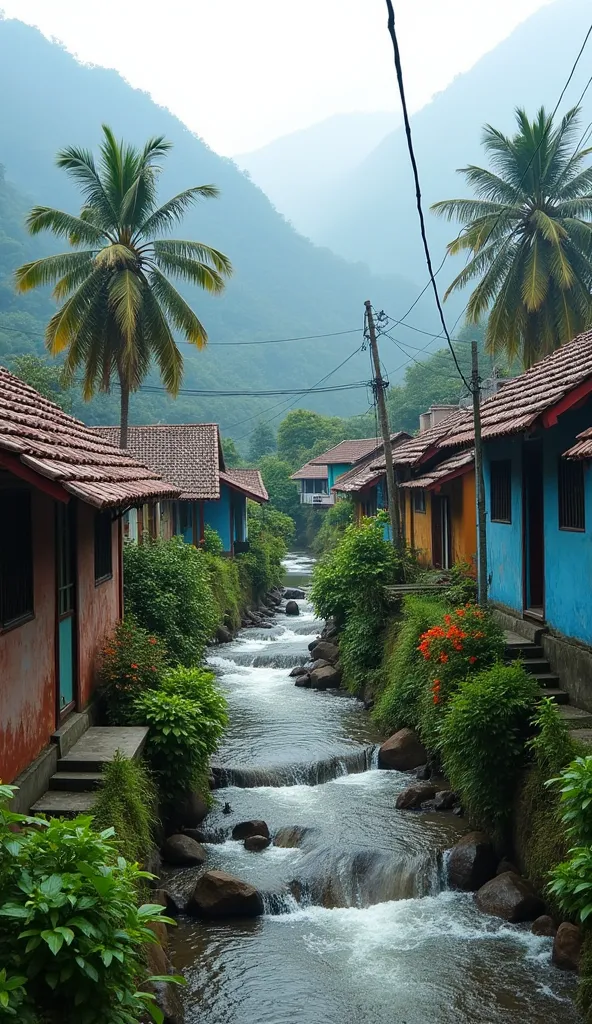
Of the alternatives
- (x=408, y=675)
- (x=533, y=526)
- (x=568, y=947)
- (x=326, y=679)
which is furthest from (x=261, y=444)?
(x=568, y=947)

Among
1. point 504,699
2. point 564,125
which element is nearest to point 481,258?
point 564,125

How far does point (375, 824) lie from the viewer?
447 inches

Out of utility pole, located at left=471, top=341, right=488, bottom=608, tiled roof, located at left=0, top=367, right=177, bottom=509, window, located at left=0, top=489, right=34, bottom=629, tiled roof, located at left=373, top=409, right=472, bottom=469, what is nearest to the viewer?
tiled roof, located at left=0, top=367, right=177, bottom=509

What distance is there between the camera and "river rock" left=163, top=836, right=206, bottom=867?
33.9 ft

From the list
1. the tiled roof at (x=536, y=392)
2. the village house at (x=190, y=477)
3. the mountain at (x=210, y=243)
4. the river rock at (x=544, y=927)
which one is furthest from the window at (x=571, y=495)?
the mountain at (x=210, y=243)

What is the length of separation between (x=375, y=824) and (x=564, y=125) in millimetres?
20786

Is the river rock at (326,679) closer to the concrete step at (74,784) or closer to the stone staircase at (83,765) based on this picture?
the stone staircase at (83,765)

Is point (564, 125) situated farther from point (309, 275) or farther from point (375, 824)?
point (309, 275)

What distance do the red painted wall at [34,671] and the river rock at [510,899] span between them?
16.5 feet

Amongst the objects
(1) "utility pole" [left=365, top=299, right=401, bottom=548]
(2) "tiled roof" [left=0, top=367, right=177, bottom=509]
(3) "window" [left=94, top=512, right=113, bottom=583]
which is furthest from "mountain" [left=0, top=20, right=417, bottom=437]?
(2) "tiled roof" [left=0, top=367, right=177, bottom=509]

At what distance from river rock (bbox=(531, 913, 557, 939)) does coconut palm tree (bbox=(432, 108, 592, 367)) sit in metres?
18.3

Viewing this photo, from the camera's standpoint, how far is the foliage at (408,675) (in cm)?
1423

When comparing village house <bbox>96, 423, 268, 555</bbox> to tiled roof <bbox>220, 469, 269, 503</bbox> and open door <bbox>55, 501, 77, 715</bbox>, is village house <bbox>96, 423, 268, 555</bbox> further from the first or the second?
open door <bbox>55, 501, 77, 715</bbox>

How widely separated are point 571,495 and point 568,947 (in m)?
5.70
